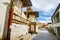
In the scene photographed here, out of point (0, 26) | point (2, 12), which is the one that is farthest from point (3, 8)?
point (0, 26)

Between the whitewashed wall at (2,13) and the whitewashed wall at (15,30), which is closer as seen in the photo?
the whitewashed wall at (2,13)

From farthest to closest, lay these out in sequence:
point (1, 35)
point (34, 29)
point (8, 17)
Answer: point (34, 29) → point (8, 17) → point (1, 35)

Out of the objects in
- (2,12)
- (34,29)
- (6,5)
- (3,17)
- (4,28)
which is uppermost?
(6,5)

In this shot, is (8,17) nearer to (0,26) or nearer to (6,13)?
(6,13)

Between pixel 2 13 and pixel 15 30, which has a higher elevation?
pixel 2 13

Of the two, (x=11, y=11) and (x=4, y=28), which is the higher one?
(x=11, y=11)

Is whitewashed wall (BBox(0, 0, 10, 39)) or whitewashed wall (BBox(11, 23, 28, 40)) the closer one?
whitewashed wall (BBox(0, 0, 10, 39))

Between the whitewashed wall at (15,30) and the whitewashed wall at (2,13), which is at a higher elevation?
the whitewashed wall at (2,13)

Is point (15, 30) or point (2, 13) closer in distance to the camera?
point (2, 13)

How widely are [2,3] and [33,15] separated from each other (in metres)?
13.6

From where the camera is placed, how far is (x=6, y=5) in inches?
137

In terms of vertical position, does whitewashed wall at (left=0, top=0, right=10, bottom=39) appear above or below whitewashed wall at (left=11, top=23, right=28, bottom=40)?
above

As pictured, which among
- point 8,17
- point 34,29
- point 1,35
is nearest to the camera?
point 1,35

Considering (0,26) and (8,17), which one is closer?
(0,26)
